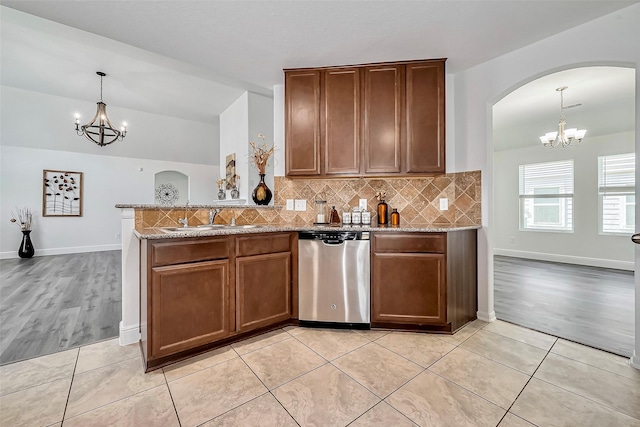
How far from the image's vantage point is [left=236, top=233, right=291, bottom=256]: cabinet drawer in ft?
7.13

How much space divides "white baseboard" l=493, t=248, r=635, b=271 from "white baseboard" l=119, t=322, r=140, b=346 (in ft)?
23.2

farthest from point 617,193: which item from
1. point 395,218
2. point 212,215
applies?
point 212,215

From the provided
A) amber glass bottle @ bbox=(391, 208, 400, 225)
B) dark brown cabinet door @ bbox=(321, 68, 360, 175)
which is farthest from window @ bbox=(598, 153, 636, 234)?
dark brown cabinet door @ bbox=(321, 68, 360, 175)

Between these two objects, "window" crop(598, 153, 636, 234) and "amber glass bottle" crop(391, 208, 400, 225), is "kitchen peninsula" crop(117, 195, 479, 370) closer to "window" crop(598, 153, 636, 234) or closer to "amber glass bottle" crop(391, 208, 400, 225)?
"amber glass bottle" crop(391, 208, 400, 225)

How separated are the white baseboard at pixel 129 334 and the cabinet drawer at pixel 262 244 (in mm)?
1084

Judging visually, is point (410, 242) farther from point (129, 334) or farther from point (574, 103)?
point (574, 103)

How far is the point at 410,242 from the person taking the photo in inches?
91.6

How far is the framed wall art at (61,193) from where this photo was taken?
6340mm

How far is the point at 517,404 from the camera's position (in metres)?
1.47

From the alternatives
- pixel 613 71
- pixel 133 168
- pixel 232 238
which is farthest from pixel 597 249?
pixel 133 168

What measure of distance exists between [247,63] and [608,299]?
4.81 metres

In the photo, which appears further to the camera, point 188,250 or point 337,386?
point 188,250

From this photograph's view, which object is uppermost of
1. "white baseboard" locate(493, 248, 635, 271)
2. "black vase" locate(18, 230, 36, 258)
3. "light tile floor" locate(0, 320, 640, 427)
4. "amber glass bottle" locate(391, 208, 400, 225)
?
"amber glass bottle" locate(391, 208, 400, 225)

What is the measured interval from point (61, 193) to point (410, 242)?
823 cm
